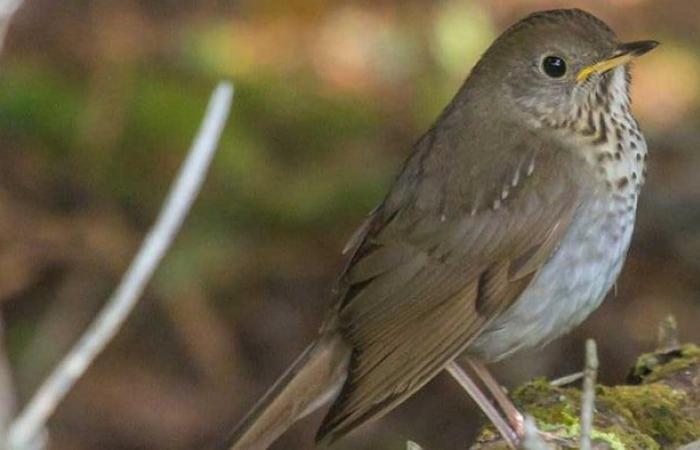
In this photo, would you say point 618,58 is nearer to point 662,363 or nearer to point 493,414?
point 662,363

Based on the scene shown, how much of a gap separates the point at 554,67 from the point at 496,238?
1.56 ft

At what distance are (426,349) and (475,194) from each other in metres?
0.44

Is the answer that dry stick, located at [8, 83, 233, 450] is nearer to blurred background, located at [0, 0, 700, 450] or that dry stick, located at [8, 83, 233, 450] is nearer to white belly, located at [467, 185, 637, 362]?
white belly, located at [467, 185, 637, 362]

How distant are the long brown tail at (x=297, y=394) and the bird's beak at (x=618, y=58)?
0.89 metres

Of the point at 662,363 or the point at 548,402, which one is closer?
the point at 548,402

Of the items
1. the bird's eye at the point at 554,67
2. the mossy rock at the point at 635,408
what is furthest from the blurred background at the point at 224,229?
the bird's eye at the point at 554,67

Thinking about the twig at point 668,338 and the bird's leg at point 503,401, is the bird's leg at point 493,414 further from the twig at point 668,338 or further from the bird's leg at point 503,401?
the twig at point 668,338

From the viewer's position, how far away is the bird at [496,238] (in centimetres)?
423

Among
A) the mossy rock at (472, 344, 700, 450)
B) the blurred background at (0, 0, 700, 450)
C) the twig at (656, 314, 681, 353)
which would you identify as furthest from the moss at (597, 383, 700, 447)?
the blurred background at (0, 0, 700, 450)

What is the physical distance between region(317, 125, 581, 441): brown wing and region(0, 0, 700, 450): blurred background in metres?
1.95

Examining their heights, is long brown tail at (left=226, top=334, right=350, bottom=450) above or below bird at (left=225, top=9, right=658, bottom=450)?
below

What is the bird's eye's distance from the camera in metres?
4.54

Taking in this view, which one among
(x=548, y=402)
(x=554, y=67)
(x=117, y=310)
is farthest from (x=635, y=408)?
(x=117, y=310)

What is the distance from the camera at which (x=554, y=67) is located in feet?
14.9
